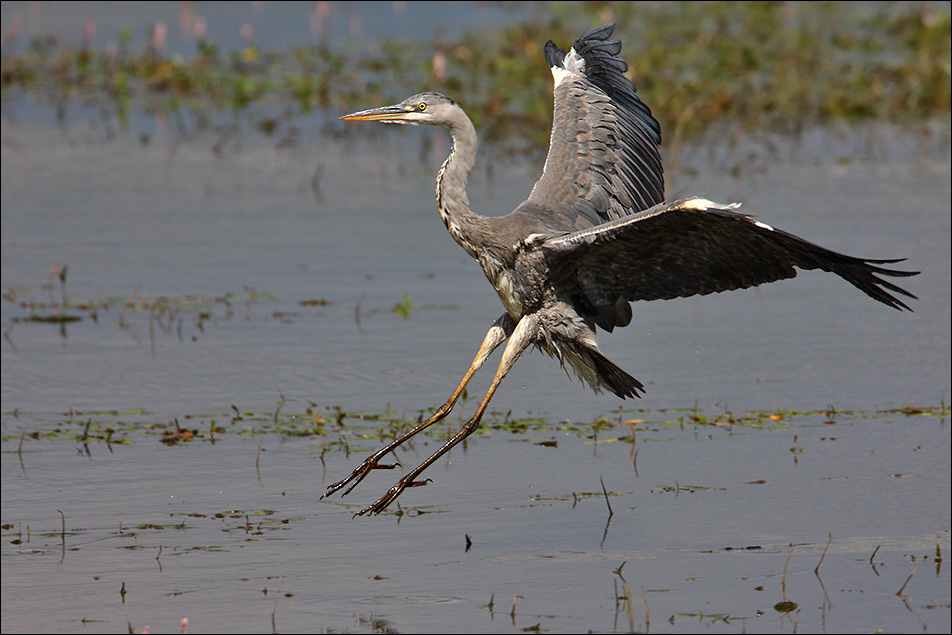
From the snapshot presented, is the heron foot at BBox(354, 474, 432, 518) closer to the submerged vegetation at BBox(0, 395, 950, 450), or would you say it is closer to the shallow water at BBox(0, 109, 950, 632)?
the shallow water at BBox(0, 109, 950, 632)

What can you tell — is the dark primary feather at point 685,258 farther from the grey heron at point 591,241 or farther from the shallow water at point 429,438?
the shallow water at point 429,438

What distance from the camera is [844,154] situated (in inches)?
561

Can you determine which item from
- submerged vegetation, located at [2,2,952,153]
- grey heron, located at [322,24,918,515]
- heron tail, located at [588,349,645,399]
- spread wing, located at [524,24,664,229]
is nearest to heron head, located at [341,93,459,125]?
→ grey heron, located at [322,24,918,515]

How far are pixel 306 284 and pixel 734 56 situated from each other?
9.32 meters

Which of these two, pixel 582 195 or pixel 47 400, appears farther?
pixel 47 400

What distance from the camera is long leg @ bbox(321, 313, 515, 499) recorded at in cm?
549

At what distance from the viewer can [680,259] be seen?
17.2ft

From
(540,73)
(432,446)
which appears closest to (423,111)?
(432,446)

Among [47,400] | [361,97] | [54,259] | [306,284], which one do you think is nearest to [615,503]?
[47,400]

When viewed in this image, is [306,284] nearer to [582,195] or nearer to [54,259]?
[54,259]

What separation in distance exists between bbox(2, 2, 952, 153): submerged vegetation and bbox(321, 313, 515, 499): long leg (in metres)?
8.63

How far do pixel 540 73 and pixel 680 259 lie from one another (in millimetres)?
12154

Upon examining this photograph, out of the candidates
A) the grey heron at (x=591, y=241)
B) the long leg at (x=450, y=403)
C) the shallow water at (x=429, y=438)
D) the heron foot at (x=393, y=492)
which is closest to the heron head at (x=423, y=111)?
the grey heron at (x=591, y=241)

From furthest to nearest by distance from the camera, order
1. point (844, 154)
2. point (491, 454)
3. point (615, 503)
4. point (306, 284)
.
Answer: point (844, 154), point (306, 284), point (491, 454), point (615, 503)
